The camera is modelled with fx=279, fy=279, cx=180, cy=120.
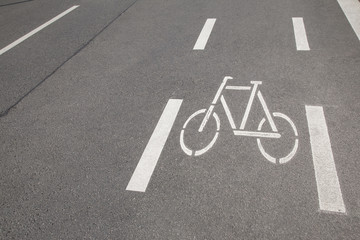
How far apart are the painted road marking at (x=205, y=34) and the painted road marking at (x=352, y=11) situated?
10.9 ft

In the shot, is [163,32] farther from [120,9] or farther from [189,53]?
[120,9]

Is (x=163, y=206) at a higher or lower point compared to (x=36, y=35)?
lower

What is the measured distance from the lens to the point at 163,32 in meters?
7.36

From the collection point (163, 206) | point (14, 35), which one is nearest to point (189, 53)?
point (163, 206)

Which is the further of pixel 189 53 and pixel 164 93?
pixel 189 53

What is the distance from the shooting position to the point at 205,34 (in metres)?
7.00

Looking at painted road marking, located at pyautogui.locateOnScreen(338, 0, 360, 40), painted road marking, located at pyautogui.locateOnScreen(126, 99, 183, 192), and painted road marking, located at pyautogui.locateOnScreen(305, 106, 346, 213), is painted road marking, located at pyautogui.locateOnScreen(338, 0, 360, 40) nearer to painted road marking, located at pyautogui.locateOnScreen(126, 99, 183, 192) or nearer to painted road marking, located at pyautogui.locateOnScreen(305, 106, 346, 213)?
painted road marking, located at pyautogui.locateOnScreen(305, 106, 346, 213)

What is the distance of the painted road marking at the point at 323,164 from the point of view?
3.23 meters

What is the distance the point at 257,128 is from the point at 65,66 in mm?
4592

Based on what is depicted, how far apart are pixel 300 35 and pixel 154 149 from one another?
457 centimetres

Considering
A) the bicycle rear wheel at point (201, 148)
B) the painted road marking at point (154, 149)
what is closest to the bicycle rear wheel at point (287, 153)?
the bicycle rear wheel at point (201, 148)

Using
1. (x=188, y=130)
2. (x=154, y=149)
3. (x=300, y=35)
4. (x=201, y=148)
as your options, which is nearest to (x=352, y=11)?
(x=300, y=35)

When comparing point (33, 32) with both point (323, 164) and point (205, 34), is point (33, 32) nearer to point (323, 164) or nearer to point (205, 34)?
point (205, 34)

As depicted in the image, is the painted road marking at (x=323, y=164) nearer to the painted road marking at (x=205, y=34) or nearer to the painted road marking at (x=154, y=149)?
the painted road marking at (x=154, y=149)
